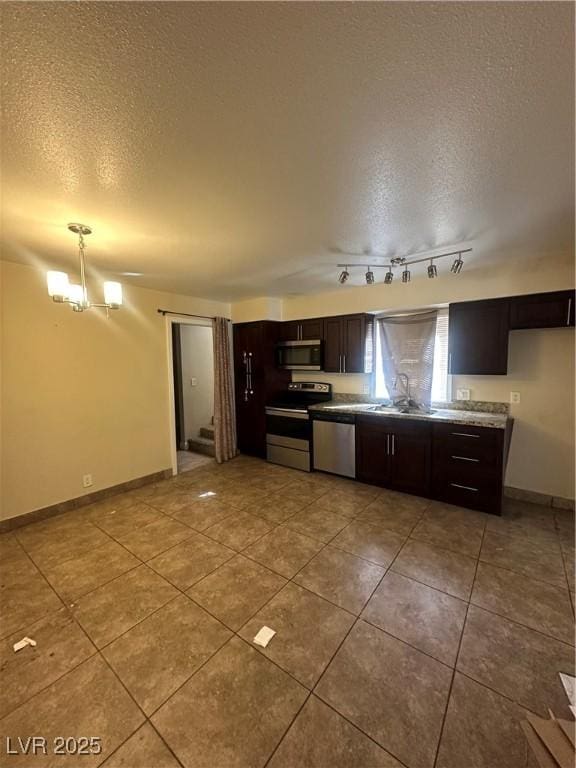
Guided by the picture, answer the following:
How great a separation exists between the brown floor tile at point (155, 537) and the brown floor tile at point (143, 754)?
4.11ft

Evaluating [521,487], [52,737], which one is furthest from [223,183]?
[521,487]

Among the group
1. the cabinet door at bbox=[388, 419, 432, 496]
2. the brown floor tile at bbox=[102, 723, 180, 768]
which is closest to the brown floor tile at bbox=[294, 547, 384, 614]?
the brown floor tile at bbox=[102, 723, 180, 768]

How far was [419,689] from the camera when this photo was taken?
4.66 feet

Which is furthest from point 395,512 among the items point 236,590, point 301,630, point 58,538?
point 58,538

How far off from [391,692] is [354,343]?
3318 millimetres

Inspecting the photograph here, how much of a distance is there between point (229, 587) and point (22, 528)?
2257 mm

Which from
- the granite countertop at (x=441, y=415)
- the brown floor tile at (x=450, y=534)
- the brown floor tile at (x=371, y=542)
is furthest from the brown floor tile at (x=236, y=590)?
the granite countertop at (x=441, y=415)

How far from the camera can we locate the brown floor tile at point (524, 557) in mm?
2133

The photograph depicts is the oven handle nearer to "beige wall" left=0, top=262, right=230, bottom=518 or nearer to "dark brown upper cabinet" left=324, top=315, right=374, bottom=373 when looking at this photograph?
"dark brown upper cabinet" left=324, top=315, right=374, bottom=373

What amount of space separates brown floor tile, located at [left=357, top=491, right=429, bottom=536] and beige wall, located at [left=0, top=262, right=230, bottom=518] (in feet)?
8.98

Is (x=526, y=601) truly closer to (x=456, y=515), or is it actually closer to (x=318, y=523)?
(x=456, y=515)

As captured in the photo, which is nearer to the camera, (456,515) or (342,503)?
(456,515)

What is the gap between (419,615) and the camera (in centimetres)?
182

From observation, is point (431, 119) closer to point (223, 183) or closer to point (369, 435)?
point (223, 183)
